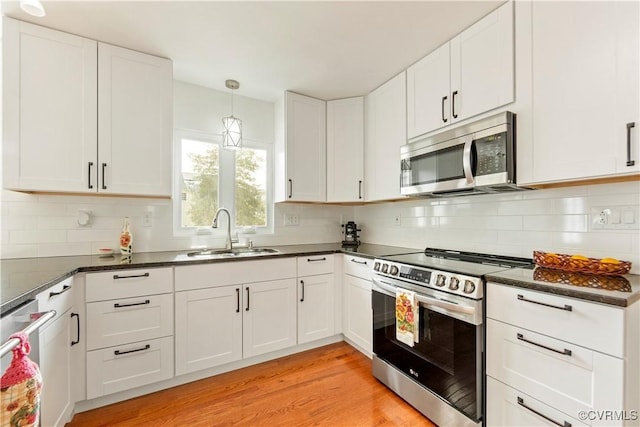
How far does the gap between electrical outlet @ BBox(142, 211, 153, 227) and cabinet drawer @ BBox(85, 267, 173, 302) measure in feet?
2.27

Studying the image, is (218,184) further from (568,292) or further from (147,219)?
(568,292)

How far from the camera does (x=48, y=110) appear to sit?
1.89m

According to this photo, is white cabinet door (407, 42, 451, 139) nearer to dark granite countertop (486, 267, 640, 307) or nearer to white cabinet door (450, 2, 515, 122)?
white cabinet door (450, 2, 515, 122)

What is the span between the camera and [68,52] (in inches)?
76.2

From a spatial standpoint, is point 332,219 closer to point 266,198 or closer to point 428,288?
point 266,198

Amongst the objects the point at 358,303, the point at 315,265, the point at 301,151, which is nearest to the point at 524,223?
the point at 358,303

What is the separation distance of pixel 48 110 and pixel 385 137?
2.54m

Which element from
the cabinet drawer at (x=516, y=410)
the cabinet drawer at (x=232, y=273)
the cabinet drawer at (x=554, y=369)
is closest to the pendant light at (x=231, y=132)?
the cabinet drawer at (x=232, y=273)

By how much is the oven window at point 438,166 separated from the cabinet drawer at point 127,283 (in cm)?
196

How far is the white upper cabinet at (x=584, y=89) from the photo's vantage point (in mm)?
1248

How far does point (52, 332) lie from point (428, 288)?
2.05 m

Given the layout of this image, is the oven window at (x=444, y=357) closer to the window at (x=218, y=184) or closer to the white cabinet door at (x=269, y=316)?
the white cabinet door at (x=269, y=316)

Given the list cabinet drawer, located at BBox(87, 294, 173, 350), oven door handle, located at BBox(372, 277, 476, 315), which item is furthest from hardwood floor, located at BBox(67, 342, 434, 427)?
oven door handle, located at BBox(372, 277, 476, 315)

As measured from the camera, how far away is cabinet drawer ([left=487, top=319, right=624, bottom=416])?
1.08 meters
